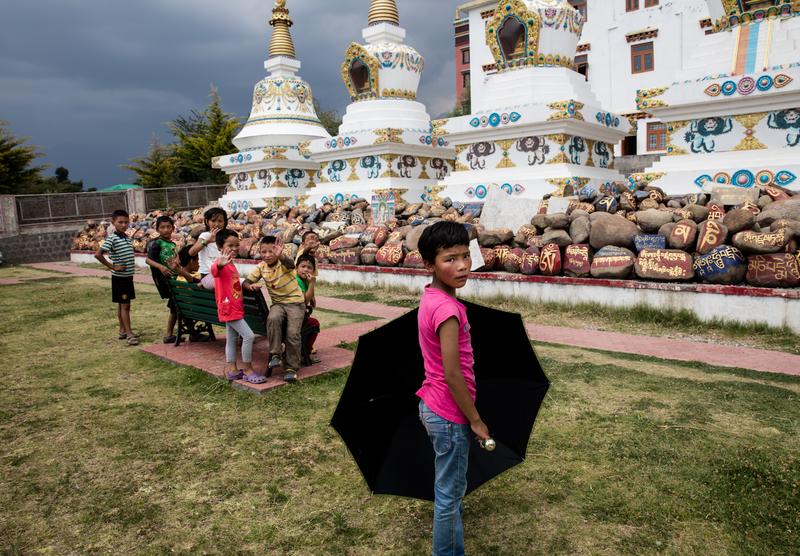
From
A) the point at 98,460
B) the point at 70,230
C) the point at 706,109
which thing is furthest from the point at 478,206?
the point at 70,230

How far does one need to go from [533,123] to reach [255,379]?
8.40 m

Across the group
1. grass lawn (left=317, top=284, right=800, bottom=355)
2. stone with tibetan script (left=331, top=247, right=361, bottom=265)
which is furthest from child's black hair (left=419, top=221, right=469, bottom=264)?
stone with tibetan script (left=331, top=247, right=361, bottom=265)

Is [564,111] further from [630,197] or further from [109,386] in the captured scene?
[109,386]

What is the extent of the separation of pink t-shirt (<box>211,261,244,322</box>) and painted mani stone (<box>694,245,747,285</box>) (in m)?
5.07

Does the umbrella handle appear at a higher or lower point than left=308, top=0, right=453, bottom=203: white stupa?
lower

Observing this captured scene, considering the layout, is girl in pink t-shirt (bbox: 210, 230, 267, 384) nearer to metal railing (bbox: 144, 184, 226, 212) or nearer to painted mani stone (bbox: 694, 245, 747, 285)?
painted mani stone (bbox: 694, 245, 747, 285)

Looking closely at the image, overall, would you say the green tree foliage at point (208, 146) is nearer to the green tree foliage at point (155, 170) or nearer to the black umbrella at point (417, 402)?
the green tree foliage at point (155, 170)

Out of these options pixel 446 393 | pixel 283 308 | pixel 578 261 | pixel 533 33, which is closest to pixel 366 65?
pixel 533 33

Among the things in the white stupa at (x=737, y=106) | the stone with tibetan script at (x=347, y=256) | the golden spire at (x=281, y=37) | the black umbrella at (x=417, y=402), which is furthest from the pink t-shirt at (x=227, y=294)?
the golden spire at (x=281, y=37)

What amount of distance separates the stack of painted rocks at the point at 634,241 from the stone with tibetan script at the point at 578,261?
13 millimetres

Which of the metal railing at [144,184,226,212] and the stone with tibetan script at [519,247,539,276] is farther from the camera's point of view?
the metal railing at [144,184,226,212]

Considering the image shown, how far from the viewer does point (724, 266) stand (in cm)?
668

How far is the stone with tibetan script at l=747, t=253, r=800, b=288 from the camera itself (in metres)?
6.32

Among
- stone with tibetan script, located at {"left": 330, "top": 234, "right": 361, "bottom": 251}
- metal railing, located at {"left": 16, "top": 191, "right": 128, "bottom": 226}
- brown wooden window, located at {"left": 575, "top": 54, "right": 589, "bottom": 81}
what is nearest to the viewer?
stone with tibetan script, located at {"left": 330, "top": 234, "right": 361, "bottom": 251}
